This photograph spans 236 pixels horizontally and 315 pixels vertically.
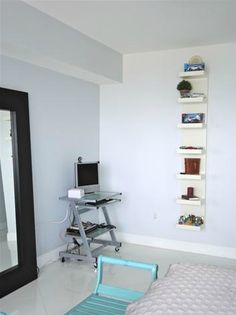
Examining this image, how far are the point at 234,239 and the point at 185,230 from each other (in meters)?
0.61

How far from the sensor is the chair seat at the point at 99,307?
85.3 inches

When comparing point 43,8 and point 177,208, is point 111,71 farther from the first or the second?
point 177,208

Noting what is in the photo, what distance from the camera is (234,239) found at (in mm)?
4363

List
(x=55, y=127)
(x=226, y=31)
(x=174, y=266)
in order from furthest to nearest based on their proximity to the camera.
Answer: (x=55, y=127)
(x=226, y=31)
(x=174, y=266)

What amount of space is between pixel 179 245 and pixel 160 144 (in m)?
1.35

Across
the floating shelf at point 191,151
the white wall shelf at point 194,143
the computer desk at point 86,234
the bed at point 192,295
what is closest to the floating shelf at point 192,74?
the white wall shelf at point 194,143

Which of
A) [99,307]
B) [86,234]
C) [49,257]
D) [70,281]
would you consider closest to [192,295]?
[99,307]

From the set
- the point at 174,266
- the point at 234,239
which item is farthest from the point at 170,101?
the point at 174,266

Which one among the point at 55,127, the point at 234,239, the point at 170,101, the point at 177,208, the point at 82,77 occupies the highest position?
the point at 82,77

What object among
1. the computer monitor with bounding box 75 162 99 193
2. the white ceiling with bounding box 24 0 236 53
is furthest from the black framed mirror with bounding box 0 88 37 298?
the white ceiling with bounding box 24 0 236 53

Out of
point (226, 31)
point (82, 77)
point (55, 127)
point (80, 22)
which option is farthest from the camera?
point (82, 77)

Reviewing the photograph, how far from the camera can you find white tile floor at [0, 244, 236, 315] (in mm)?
3062

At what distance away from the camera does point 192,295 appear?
5.10ft

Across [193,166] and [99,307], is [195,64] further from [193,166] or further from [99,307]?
[99,307]
